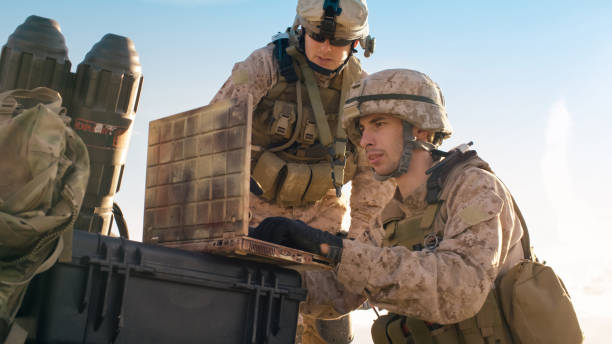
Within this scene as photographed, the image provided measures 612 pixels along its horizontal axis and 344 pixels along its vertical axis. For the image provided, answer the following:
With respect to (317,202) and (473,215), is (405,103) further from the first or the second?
(317,202)

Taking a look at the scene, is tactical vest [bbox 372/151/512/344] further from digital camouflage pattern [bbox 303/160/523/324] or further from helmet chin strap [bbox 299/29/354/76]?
helmet chin strap [bbox 299/29/354/76]

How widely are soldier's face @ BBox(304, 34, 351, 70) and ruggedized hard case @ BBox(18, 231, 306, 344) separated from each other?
10.5 feet

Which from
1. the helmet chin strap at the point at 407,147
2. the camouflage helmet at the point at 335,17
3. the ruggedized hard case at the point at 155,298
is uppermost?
the camouflage helmet at the point at 335,17

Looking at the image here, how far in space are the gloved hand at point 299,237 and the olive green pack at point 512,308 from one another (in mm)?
606

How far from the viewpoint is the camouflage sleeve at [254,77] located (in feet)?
20.9

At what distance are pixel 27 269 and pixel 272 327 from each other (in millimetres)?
1239

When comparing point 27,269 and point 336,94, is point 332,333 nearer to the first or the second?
point 336,94

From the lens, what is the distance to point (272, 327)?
347 centimetres

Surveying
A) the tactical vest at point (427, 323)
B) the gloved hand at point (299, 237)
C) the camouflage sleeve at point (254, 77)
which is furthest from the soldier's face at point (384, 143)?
the camouflage sleeve at point (254, 77)

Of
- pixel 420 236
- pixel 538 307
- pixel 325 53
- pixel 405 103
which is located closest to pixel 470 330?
pixel 538 307

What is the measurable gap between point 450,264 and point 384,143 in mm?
1075

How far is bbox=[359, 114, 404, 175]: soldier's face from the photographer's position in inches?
170

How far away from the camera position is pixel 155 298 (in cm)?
312

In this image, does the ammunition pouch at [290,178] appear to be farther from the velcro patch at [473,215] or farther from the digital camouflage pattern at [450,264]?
the velcro patch at [473,215]
